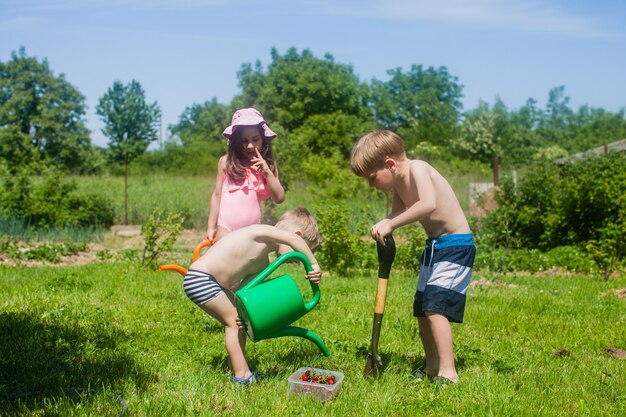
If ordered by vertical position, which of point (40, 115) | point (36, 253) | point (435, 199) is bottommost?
point (36, 253)

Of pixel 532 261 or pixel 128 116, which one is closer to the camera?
pixel 532 261

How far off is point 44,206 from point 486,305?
30.2ft

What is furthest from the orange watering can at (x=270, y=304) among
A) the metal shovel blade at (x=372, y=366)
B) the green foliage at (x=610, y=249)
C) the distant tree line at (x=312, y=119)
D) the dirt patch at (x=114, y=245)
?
the distant tree line at (x=312, y=119)

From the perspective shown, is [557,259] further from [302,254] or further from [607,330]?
[302,254]

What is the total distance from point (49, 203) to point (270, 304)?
33.3ft

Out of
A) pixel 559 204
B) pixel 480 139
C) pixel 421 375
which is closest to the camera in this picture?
pixel 421 375

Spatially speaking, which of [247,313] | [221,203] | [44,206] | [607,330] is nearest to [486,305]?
[607,330]

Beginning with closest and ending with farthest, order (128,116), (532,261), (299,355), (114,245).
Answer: (299,355) → (532,261) → (114,245) → (128,116)

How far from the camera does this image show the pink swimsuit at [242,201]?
4.01m

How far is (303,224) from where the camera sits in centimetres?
340

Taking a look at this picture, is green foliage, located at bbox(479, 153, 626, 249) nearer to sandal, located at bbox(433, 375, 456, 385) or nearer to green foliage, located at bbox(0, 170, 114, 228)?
sandal, located at bbox(433, 375, 456, 385)

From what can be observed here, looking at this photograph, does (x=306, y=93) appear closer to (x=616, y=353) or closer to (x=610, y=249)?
(x=610, y=249)

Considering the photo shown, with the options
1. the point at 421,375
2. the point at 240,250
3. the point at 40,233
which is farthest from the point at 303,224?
the point at 40,233

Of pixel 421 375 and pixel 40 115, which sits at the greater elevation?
pixel 40 115
